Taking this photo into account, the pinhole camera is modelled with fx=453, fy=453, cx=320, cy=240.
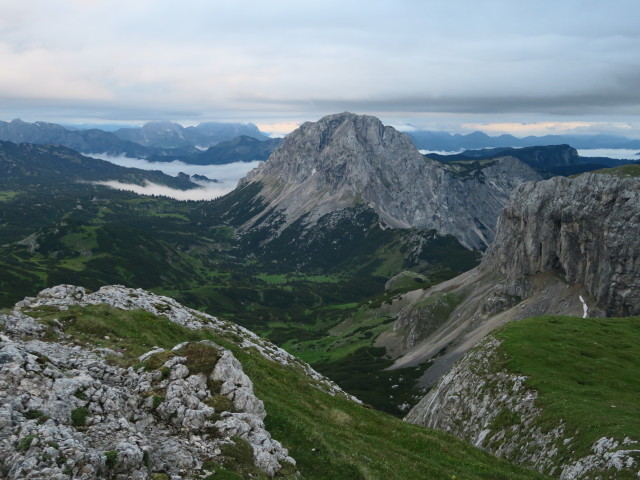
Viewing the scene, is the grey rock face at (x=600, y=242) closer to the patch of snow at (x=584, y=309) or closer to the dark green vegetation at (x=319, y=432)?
the patch of snow at (x=584, y=309)

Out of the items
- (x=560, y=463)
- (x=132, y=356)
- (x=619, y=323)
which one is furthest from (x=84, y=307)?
(x=619, y=323)

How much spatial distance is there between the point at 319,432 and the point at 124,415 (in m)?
14.0

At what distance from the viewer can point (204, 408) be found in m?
28.7

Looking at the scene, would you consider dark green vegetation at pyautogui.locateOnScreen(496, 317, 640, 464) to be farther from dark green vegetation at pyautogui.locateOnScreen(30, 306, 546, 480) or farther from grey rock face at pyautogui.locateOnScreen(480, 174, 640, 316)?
grey rock face at pyautogui.locateOnScreen(480, 174, 640, 316)

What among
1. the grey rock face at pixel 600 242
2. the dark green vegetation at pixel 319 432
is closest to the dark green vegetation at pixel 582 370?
the dark green vegetation at pixel 319 432

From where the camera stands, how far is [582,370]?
247 feet

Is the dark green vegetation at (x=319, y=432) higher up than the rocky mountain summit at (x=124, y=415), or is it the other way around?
the rocky mountain summit at (x=124, y=415)

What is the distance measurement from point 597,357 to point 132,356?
3140 inches

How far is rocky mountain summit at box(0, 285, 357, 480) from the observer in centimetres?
2138

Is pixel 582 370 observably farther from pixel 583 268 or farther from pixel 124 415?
pixel 583 268

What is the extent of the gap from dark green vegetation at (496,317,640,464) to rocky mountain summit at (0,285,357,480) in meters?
42.4

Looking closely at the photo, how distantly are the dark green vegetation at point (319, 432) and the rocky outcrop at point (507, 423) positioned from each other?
878cm

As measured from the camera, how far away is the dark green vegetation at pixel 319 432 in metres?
29.4

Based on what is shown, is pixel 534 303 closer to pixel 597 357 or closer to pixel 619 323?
pixel 619 323
